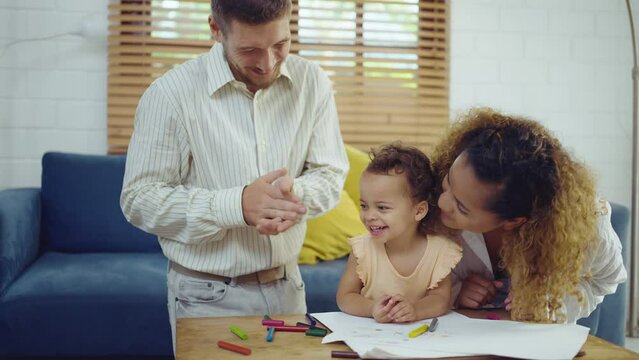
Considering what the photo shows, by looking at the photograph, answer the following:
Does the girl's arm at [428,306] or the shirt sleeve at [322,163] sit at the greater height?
the shirt sleeve at [322,163]

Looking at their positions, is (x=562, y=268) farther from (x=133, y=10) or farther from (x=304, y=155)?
(x=133, y=10)

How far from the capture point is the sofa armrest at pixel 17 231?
2580 mm

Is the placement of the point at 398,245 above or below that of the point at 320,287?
above

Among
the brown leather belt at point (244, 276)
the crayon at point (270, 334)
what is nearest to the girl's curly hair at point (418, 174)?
the brown leather belt at point (244, 276)

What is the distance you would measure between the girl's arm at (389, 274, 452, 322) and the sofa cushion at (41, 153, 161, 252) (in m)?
2.00

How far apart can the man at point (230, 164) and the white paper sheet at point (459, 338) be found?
27 centimetres

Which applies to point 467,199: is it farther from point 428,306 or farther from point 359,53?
point 359,53

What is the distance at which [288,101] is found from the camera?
1603 millimetres

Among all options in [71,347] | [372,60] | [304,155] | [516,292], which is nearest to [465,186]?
[516,292]

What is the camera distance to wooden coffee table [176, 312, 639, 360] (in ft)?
3.49

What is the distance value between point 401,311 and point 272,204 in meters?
0.30

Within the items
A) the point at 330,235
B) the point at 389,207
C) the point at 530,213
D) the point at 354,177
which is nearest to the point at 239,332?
the point at 389,207

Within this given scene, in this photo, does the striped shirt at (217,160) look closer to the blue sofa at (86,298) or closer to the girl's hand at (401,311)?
the girl's hand at (401,311)

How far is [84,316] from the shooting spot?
8.43 feet
